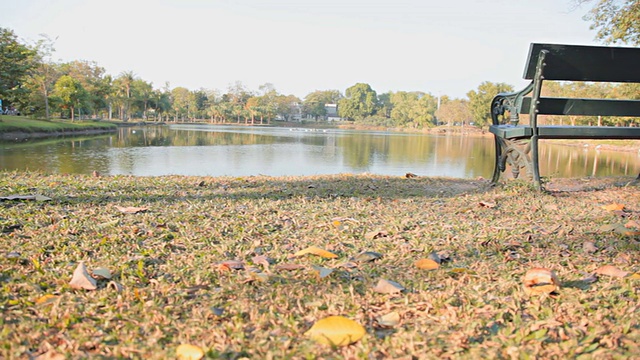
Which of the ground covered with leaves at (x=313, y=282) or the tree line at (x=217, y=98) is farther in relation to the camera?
the tree line at (x=217, y=98)

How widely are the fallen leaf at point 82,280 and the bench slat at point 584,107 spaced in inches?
158

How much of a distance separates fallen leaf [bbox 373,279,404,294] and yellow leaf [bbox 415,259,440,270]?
30 centimetres

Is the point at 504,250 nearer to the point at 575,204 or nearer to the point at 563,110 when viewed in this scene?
the point at 575,204

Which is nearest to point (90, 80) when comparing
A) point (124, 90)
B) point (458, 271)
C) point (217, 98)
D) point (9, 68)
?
point (124, 90)

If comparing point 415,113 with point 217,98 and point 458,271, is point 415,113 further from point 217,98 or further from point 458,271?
point 458,271

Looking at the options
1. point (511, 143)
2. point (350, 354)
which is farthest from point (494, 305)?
point (511, 143)

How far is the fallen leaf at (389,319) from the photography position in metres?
1.50

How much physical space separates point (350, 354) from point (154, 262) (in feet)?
3.96

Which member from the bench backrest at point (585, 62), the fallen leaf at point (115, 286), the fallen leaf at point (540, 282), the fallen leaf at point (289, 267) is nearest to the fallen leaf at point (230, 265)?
the fallen leaf at point (289, 267)

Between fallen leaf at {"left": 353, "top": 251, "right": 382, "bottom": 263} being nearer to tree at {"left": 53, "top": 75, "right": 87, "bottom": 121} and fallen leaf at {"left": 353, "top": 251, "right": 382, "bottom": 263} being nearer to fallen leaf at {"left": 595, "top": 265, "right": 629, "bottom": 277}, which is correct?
fallen leaf at {"left": 595, "top": 265, "right": 629, "bottom": 277}

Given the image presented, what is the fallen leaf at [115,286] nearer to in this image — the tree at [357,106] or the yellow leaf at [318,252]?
the yellow leaf at [318,252]

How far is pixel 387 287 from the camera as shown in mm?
1763

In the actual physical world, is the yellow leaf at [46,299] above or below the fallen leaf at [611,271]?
below

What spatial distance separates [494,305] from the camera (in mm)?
1622
